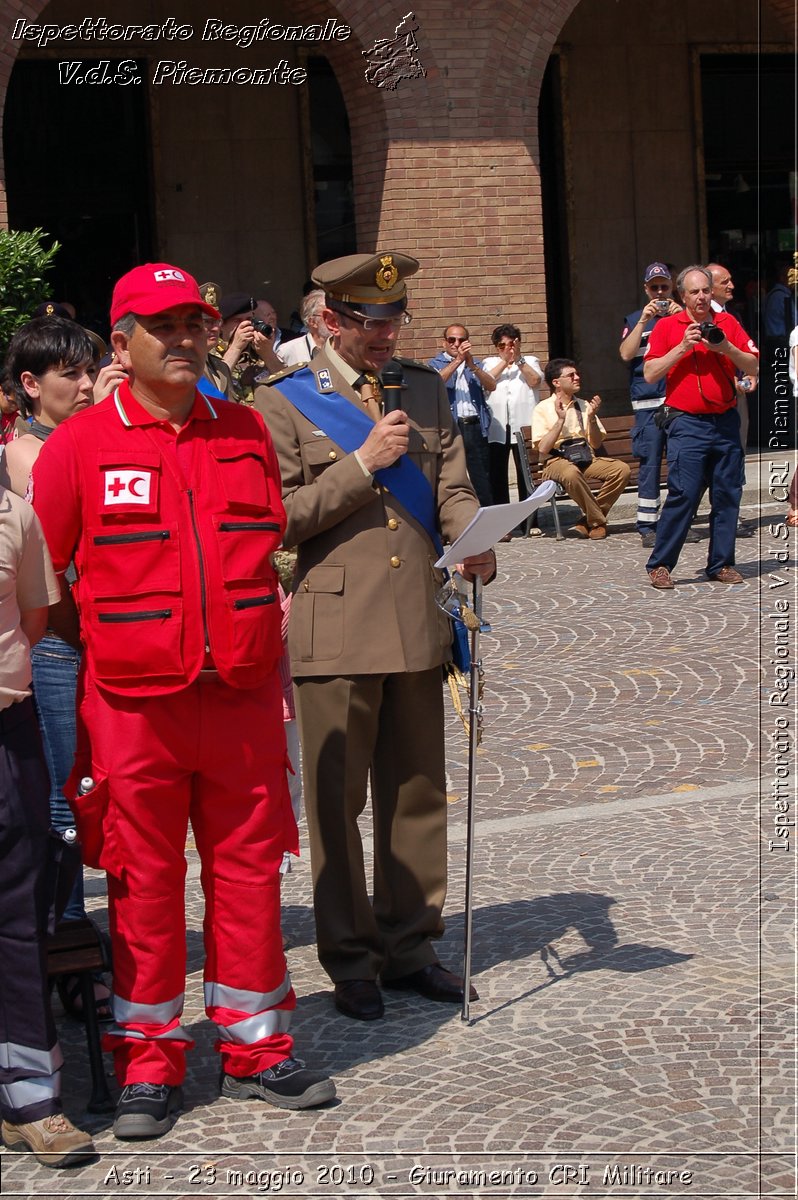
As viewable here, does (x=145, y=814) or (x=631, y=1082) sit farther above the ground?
(x=145, y=814)

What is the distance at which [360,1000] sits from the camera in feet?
16.5

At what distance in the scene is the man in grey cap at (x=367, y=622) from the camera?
16.4 ft

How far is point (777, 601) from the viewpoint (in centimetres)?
1108

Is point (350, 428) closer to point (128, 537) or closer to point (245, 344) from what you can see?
point (128, 537)

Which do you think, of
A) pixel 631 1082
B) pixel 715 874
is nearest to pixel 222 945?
pixel 631 1082

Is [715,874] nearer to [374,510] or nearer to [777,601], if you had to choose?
[374,510]

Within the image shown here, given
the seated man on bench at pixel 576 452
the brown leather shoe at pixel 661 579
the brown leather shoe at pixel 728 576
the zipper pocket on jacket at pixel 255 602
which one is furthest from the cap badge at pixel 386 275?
the seated man on bench at pixel 576 452

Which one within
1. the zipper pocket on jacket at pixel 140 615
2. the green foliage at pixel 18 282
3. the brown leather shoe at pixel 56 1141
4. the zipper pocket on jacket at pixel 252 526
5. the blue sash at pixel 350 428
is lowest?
the brown leather shoe at pixel 56 1141

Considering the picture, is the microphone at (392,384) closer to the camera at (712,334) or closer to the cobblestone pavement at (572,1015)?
the cobblestone pavement at (572,1015)

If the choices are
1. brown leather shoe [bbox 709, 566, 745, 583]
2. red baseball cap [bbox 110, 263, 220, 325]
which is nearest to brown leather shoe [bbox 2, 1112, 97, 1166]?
red baseball cap [bbox 110, 263, 220, 325]

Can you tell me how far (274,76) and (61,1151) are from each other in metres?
16.7

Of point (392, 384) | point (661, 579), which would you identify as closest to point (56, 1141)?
point (392, 384)

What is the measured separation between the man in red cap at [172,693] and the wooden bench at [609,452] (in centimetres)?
1034

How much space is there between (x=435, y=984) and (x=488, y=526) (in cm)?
142
